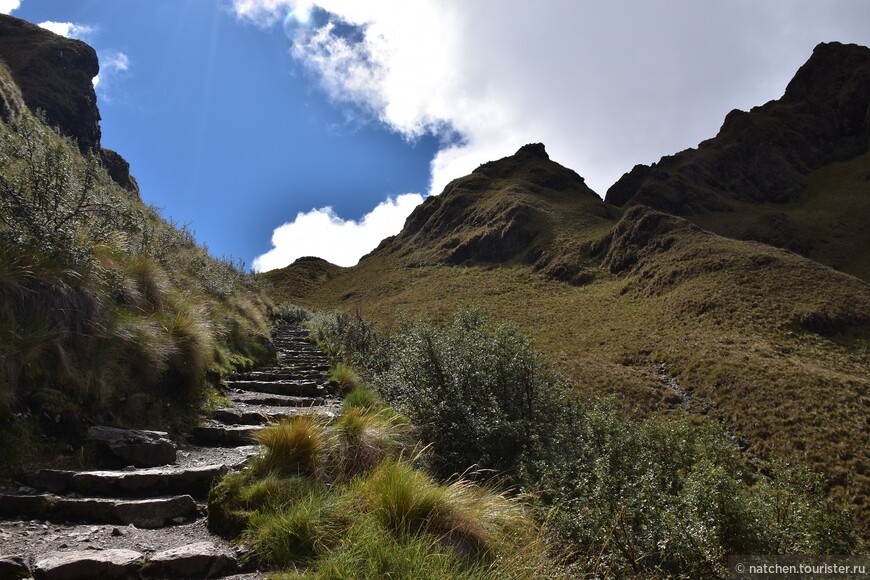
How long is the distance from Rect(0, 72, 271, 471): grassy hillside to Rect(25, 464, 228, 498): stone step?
365 millimetres

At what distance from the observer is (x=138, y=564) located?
3.27m

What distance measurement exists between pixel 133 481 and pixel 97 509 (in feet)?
1.67

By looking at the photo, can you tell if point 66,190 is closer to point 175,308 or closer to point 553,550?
point 175,308

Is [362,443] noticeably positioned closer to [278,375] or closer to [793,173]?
[278,375]

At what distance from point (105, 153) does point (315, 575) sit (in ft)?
178

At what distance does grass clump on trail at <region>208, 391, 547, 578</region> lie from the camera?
3314 mm

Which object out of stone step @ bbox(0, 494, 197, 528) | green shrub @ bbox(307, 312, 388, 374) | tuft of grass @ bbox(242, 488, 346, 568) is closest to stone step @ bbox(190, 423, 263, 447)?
stone step @ bbox(0, 494, 197, 528)

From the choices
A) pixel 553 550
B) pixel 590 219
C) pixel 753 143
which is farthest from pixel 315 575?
pixel 753 143

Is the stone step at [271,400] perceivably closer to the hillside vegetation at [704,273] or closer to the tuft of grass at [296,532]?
the hillside vegetation at [704,273]

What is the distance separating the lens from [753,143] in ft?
390

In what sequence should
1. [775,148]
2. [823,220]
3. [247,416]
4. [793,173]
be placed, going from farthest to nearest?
[775,148] → [793,173] → [823,220] → [247,416]

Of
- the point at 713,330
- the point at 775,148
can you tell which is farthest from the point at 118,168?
the point at 775,148

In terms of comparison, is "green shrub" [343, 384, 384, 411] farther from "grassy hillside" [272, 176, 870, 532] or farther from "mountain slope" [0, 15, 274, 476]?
"grassy hillside" [272, 176, 870, 532]

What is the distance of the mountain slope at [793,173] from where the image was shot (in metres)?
82.6
